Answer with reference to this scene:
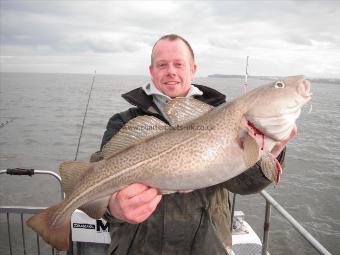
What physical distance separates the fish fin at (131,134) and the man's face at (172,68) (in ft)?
3.21

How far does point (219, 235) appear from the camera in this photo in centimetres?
330

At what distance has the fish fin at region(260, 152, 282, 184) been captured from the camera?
2.88 metres

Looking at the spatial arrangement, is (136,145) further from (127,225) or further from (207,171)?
(127,225)

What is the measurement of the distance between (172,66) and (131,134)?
4.14 feet

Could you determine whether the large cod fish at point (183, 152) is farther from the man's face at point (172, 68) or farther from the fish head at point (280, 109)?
the man's face at point (172, 68)

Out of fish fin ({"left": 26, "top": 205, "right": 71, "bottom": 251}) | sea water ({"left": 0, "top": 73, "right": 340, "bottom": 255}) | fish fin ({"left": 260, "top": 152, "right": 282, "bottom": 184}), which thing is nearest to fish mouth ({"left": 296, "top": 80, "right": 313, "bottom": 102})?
fish fin ({"left": 260, "top": 152, "right": 282, "bottom": 184})

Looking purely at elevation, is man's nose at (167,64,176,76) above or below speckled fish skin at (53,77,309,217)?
above

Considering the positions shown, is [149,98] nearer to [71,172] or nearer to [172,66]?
[172,66]

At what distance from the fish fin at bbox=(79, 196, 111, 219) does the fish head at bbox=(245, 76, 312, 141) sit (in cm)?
158

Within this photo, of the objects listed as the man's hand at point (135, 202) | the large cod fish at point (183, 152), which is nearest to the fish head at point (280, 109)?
the large cod fish at point (183, 152)

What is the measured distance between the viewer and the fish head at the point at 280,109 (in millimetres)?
2789

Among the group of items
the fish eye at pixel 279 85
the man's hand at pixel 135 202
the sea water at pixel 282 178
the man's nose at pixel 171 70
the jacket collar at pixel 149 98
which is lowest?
the sea water at pixel 282 178

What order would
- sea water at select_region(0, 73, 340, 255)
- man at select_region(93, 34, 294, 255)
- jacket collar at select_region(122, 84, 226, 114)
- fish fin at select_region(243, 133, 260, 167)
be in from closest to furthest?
fish fin at select_region(243, 133, 260, 167)
man at select_region(93, 34, 294, 255)
jacket collar at select_region(122, 84, 226, 114)
sea water at select_region(0, 73, 340, 255)

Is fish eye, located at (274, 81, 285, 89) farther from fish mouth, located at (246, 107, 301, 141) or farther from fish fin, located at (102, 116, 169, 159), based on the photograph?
fish fin, located at (102, 116, 169, 159)
